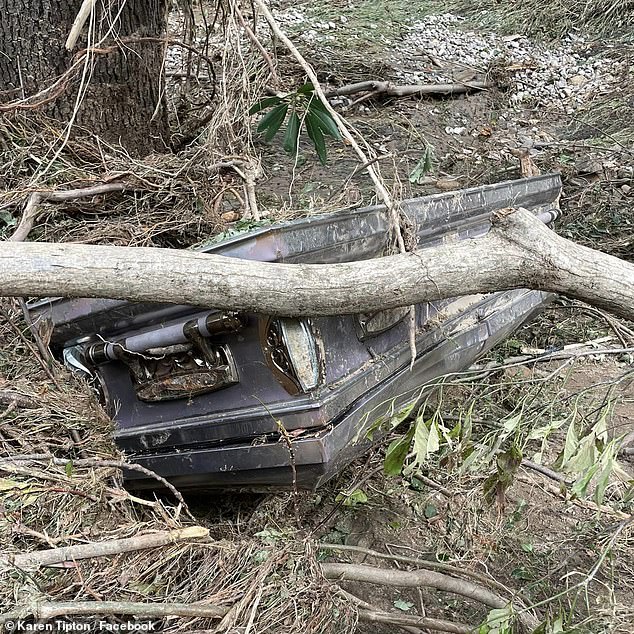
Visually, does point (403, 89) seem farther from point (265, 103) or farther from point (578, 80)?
point (265, 103)

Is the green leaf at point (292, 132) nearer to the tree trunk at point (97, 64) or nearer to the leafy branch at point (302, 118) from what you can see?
the leafy branch at point (302, 118)

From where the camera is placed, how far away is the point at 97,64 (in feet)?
11.3

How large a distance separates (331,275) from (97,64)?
2244 mm

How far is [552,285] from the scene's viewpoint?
192cm

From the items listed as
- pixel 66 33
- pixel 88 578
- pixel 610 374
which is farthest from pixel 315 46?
pixel 88 578

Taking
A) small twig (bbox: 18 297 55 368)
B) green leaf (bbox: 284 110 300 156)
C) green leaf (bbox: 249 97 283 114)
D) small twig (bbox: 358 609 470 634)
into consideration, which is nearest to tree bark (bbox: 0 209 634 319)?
small twig (bbox: 18 297 55 368)

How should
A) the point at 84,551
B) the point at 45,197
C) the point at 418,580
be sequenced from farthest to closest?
the point at 45,197
the point at 418,580
the point at 84,551

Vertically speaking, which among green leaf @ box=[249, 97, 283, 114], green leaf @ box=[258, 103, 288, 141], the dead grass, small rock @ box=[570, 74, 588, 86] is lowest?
small rock @ box=[570, 74, 588, 86]

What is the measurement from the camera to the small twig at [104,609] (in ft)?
5.91

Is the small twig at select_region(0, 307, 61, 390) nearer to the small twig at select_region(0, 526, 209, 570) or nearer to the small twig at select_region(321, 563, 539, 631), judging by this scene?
the small twig at select_region(0, 526, 209, 570)

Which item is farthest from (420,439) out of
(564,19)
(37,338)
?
(564,19)

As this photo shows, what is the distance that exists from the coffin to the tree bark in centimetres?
14

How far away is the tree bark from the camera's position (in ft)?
5.85

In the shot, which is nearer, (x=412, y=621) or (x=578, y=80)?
(x=412, y=621)
